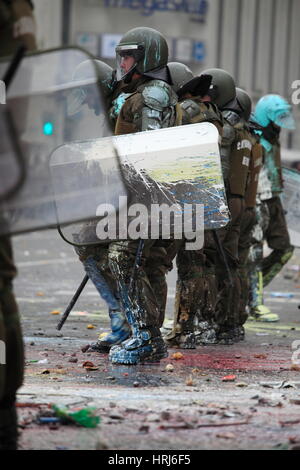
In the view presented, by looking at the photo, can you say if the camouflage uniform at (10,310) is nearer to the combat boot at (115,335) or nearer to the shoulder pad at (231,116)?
the combat boot at (115,335)

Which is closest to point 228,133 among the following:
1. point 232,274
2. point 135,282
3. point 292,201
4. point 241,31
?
point 232,274

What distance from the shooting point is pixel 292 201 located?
12.2 metres

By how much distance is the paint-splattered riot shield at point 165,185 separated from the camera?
7617 mm

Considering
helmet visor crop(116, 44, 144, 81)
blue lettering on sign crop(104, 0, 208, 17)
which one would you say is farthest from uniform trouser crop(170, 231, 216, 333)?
blue lettering on sign crop(104, 0, 208, 17)

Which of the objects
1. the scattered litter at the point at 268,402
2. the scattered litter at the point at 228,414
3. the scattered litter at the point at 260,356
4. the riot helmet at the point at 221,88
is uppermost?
the riot helmet at the point at 221,88

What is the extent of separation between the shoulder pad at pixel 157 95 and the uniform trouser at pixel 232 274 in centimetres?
196

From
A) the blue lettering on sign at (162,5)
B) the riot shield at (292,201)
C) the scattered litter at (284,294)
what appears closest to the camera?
the riot shield at (292,201)

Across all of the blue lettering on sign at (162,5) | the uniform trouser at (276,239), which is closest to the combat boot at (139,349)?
the uniform trouser at (276,239)

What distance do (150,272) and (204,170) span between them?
1006mm

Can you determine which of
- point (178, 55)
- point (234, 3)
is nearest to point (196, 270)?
point (178, 55)

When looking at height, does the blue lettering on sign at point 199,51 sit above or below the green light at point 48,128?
below

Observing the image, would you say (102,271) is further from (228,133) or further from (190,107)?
(228,133)

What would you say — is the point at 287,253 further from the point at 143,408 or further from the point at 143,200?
the point at 143,408

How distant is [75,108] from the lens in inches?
203
